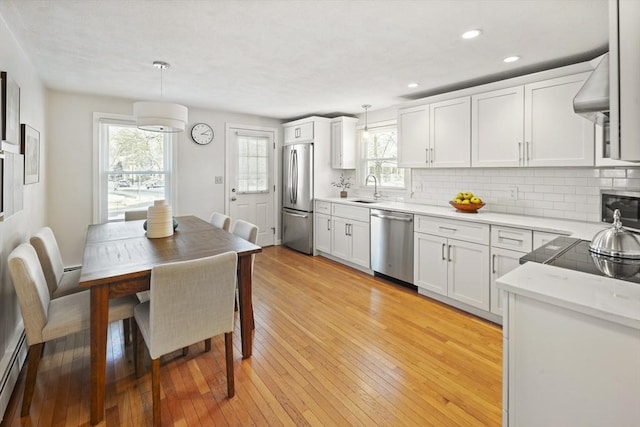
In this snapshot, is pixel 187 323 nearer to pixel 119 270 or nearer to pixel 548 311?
pixel 119 270

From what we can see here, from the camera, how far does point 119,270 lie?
182 centimetres

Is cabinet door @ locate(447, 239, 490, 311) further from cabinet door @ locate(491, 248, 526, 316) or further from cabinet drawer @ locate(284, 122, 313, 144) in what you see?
cabinet drawer @ locate(284, 122, 313, 144)

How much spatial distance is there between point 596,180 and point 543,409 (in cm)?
Result: 246

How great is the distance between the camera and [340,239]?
466cm

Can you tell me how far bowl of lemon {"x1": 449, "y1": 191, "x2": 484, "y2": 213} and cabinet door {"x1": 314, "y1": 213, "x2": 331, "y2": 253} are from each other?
196 centimetres

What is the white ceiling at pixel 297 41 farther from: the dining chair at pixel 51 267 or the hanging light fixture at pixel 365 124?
the dining chair at pixel 51 267

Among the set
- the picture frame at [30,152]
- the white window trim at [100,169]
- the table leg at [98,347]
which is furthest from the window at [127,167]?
the table leg at [98,347]

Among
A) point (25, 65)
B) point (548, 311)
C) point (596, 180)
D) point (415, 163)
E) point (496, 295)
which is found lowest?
point (496, 295)

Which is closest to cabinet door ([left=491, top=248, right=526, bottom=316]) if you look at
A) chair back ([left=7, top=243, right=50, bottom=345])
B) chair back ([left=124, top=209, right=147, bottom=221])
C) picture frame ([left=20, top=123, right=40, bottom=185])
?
chair back ([left=7, top=243, right=50, bottom=345])

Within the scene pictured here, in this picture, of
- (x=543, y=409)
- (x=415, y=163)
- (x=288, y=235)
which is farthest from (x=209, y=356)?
(x=288, y=235)

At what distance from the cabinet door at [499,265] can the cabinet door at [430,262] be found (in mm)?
475

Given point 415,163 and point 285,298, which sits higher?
point 415,163

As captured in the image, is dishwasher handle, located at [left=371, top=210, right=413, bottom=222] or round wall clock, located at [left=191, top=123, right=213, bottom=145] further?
round wall clock, located at [left=191, top=123, right=213, bottom=145]

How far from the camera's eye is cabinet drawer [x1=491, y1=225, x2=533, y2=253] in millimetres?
2672
